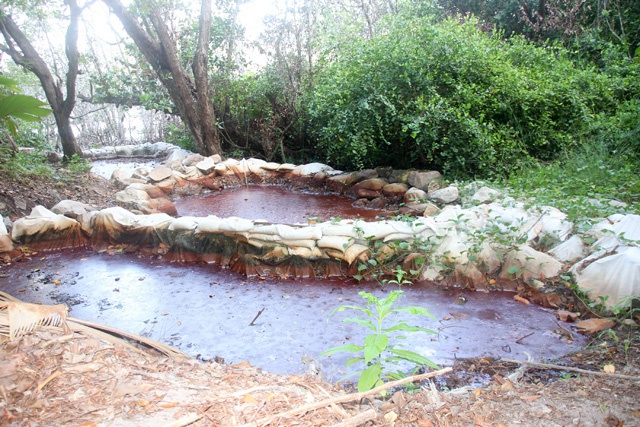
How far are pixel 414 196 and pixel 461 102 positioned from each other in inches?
62.6

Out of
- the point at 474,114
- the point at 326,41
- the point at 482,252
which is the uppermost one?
the point at 326,41

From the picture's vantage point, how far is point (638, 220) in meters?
3.57

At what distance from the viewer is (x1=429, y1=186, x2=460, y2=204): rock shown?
20.1ft

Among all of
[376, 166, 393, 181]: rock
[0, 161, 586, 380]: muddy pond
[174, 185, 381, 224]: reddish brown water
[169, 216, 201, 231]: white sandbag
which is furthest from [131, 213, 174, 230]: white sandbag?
[376, 166, 393, 181]: rock

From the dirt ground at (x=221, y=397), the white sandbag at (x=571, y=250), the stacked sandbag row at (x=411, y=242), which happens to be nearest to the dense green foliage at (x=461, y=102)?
the stacked sandbag row at (x=411, y=242)

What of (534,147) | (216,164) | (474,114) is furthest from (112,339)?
(216,164)

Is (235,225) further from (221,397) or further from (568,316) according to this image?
(568,316)

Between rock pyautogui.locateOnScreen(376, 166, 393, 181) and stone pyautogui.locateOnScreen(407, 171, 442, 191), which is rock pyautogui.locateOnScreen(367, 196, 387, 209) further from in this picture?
rock pyautogui.locateOnScreen(376, 166, 393, 181)

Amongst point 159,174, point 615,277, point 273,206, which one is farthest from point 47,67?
point 615,277

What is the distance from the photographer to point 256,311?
374 cm

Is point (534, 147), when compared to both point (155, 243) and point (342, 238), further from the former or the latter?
point (155, 243)

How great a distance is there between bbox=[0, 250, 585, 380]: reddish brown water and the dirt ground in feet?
2.40

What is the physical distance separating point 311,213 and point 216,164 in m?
3.44

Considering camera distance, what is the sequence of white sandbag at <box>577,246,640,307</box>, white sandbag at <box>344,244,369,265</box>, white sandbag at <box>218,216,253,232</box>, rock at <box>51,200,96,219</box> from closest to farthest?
1. white sandbag at <box>577,246,640,307</box>
2. white sandbag at <box>344,244,369,265</box>
3. white sandbag at <box>218,216,253,232</box>
4. rock at <box>51,200,96,219</box>
